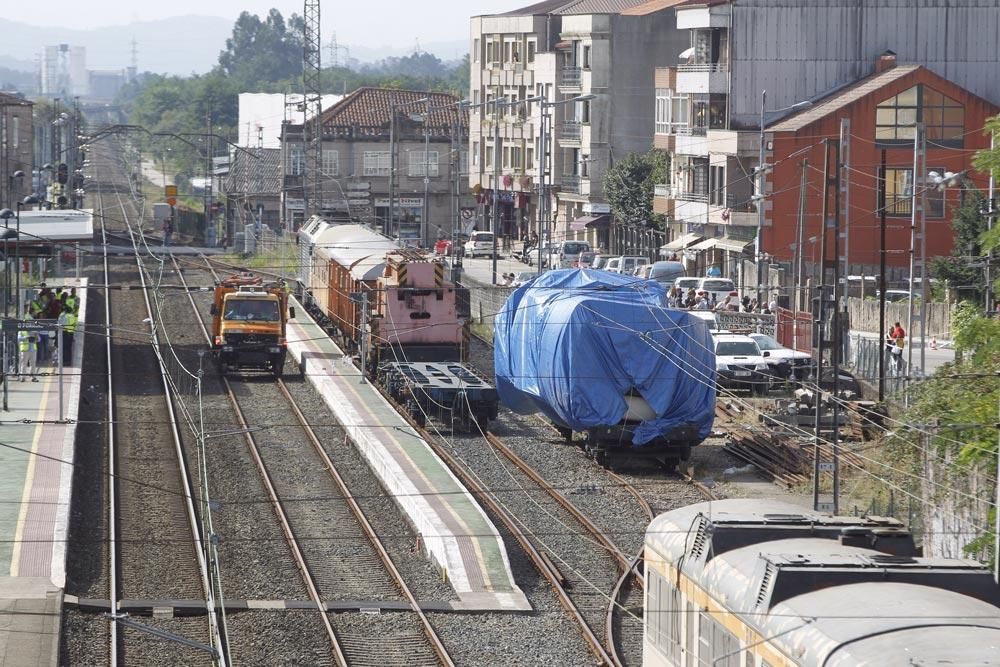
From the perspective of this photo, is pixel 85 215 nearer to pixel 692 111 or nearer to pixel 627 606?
pixel 692 111

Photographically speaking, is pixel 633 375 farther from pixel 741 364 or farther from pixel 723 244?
pixel 723 244

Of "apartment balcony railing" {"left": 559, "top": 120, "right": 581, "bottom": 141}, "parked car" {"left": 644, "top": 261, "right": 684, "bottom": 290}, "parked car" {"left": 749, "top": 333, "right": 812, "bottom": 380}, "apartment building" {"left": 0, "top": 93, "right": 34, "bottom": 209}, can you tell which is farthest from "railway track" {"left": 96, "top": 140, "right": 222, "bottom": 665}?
"apartment balcony railing" {"left": 559, "top": 120, "right": 581, "bottom": 141}

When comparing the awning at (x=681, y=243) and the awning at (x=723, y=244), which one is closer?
the awning at (x=723, y=244)

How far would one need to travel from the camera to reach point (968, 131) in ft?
170

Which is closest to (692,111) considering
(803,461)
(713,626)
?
(803,461)

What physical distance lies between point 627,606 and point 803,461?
31.9 feet

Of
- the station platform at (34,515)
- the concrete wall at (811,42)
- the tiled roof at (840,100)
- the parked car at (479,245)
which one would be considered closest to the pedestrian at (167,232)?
the parked car at (479,245)

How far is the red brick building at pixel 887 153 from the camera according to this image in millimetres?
51594

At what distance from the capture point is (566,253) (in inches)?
2756

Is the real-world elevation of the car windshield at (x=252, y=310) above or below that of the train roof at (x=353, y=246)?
below

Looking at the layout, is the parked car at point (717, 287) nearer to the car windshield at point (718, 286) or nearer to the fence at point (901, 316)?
the car windshield at point (718, 286)

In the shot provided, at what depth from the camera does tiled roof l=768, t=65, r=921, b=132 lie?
170ft

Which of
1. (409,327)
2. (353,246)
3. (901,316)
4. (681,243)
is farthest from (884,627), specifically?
(681,243)

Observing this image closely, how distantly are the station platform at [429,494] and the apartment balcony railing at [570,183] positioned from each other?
40.0 m
